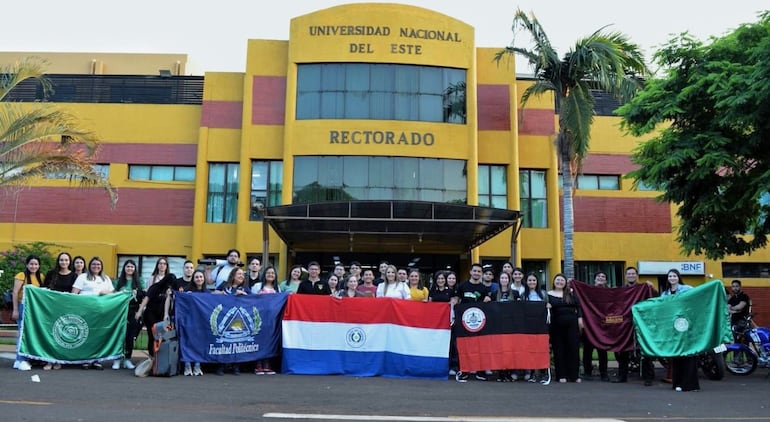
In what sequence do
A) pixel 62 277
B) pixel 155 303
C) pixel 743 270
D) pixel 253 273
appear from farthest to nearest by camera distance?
pixel 743 270
pixel 253 273
pixel 62 277
pixel 155 303

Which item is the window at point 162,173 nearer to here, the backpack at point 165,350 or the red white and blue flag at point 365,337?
the red white and blue flag at point 365,337

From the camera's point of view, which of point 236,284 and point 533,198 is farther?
point 533,198

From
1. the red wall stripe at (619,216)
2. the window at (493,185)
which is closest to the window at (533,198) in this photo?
the window at (493,185)

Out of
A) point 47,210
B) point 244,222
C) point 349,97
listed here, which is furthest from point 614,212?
point 47,210

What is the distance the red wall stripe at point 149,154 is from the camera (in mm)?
23688

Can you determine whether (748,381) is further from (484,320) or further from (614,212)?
(614,212)

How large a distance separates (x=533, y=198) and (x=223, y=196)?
11572 mm

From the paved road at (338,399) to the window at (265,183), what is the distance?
42.5 ft

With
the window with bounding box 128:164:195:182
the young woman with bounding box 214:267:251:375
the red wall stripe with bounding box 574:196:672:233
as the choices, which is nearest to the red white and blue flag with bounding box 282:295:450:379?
the young woman with bounding box 214:267:251:375

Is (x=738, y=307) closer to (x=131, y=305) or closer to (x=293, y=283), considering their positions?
(x=293, y=283)

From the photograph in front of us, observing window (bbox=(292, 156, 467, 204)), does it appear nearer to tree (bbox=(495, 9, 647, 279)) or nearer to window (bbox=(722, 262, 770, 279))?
tree (bbox=(495, 9, 647, 279))

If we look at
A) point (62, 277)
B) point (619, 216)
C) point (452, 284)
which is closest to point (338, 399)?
point (452, 284)

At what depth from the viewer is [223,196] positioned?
2320 centimetres

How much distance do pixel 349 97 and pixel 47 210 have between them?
1201cm
